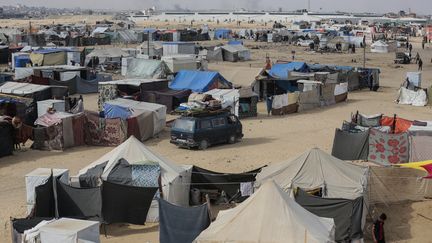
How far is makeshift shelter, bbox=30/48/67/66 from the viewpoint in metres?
45.2

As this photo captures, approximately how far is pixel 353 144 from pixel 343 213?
7.20m

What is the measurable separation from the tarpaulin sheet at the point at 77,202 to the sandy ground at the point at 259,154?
0.70 meters

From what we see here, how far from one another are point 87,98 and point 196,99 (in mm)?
10029

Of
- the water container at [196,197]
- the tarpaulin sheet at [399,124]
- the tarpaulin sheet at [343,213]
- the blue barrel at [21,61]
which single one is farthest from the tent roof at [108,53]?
the tarpaulin sheet at [343,213]

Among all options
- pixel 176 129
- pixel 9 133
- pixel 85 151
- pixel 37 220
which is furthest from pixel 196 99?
pixel 37 220

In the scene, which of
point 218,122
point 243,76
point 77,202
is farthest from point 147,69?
point 77,202

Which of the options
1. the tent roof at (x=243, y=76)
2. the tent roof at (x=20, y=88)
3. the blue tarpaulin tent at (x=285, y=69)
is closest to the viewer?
the tent roof at (x=20, y=88)

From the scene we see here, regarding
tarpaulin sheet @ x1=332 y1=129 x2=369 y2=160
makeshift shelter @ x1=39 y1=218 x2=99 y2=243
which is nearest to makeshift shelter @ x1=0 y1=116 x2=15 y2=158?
makeshift shelter @ x1=39 y1=218 x2=99 y2=243

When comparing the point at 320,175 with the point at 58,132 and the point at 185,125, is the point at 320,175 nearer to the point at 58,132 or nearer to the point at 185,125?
the point at 185,125

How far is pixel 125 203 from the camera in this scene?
14.2m

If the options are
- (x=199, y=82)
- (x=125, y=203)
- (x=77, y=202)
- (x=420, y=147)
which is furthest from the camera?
(x=199, y=82)

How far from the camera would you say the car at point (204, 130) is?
22.1 meters

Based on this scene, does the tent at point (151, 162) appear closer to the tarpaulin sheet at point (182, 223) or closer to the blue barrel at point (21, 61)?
the tarpaulin sheet at point (182, 223)

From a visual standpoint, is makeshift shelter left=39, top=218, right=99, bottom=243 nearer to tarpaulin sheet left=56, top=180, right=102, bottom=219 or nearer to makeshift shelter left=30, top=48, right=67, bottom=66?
tarpaulin sheet left=56, top=180, right=102, bottom=219
